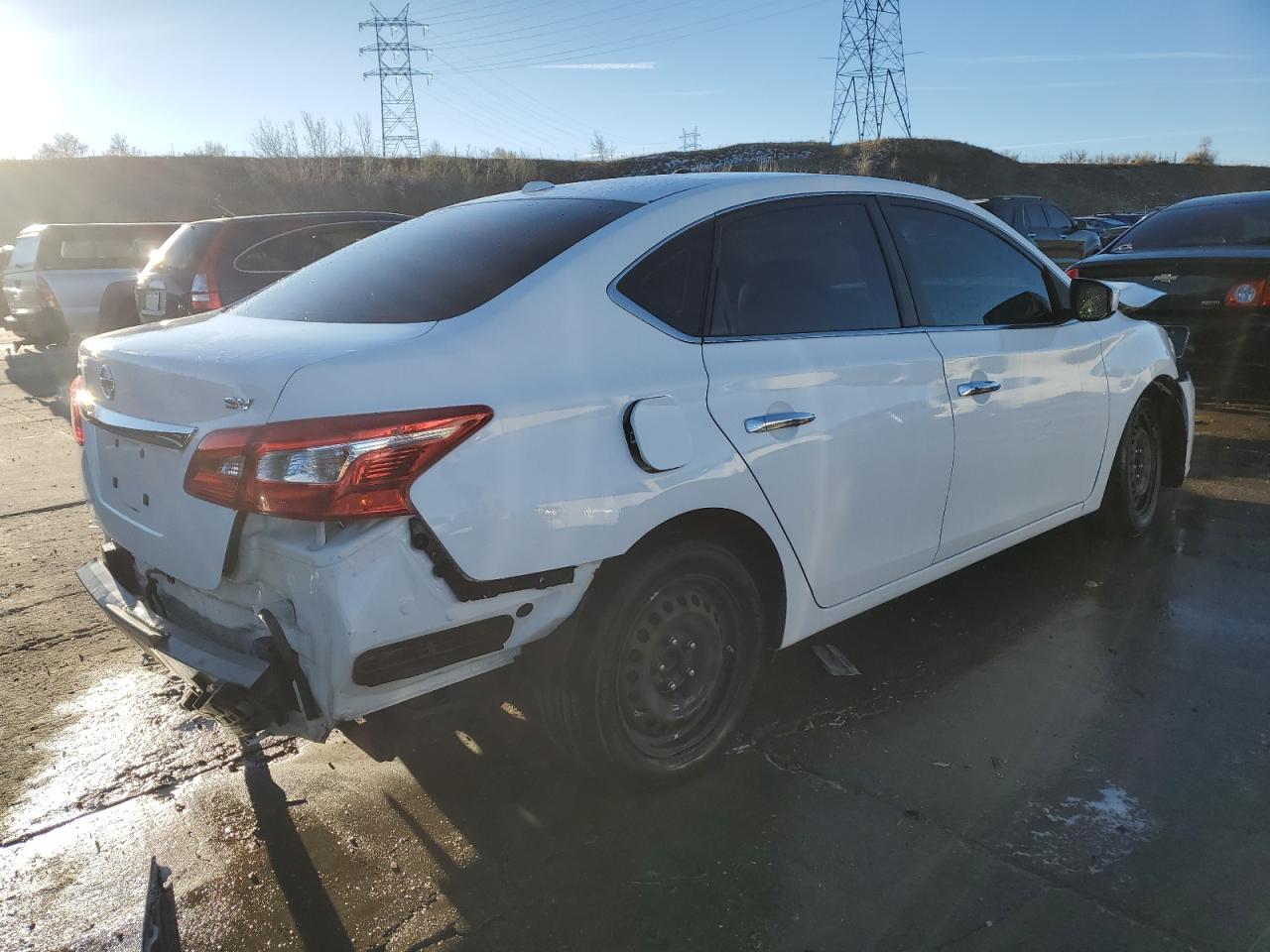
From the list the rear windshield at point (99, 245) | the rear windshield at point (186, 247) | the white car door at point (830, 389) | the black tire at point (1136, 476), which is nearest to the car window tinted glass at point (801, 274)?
the white car door at point (830, 389)

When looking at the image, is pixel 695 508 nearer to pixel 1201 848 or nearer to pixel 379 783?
pixel 379 783

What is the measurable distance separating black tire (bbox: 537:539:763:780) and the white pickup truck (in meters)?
12.0

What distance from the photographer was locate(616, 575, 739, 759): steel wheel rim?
288 centimetres

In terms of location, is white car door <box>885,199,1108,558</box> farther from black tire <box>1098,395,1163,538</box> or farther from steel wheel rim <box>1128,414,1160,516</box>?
steel wheel rim <box>1128,414,1160,516</box>

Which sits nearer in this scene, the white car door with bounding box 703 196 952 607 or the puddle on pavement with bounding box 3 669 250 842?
the white car door with bounding box 703 196 952 607

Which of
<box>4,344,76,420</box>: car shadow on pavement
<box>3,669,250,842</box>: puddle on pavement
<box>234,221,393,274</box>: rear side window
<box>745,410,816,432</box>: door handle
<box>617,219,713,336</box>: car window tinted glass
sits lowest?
<box>4,344,76,420</box>: car shadow on pavement

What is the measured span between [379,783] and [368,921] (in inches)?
26.8

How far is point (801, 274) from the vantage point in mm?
3324

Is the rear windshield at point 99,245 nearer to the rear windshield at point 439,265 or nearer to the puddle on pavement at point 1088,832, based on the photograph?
the rear windshield at point 439,265

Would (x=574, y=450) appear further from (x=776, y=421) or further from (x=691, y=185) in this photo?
(x=691, y=185)

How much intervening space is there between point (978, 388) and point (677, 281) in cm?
135

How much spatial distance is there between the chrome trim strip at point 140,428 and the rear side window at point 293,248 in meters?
6.61

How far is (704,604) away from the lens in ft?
9.88

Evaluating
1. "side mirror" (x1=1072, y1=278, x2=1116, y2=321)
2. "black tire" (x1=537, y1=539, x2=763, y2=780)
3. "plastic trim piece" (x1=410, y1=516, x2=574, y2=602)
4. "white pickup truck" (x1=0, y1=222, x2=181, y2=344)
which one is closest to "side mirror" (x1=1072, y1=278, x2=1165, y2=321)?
"side mirror" (x1=1072, y1=278, x2=1116, y2=321)
